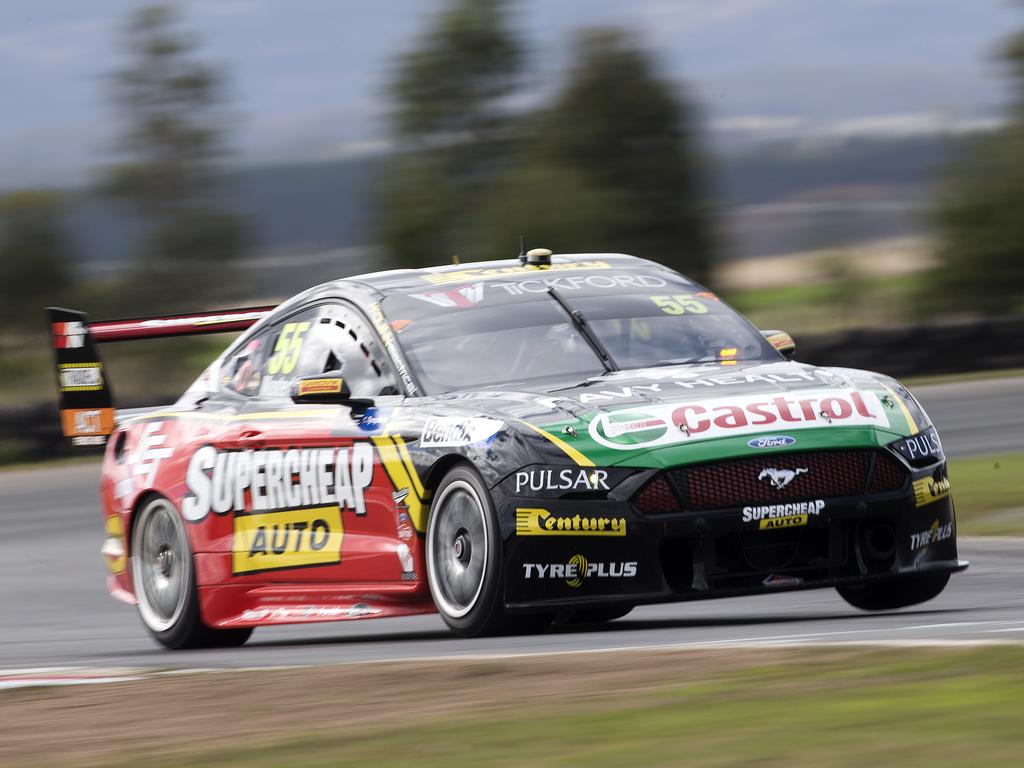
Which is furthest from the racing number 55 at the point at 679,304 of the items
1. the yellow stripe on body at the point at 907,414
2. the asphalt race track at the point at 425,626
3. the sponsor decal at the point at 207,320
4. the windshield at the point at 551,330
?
the sponsor decal at the point at 207,320

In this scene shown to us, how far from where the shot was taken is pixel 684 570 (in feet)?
23.0

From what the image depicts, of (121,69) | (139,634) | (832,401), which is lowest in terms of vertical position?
(139,634)

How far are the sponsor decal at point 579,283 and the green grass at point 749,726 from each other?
122 inches

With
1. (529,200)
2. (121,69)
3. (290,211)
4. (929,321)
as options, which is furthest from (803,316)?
(290,211)

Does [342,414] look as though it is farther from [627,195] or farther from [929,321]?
[627,195]

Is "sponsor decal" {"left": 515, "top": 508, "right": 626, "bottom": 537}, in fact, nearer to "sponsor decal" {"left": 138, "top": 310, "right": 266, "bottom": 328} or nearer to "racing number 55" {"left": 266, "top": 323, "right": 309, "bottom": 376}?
"racing number 55" {"left": 266, "top": 323, "right": 309, "bottom": 376}

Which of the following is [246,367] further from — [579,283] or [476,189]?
[476,189]

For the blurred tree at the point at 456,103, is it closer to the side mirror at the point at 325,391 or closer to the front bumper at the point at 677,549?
the side mirror at the point at 325,391

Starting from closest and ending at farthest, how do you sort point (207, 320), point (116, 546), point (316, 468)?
point (316, 468) < point (116, 546) < point (207, 320)

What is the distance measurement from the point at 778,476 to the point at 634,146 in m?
30.3

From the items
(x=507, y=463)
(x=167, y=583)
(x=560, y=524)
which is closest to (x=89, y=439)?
(x=167, y=583)

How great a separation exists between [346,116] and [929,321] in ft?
468

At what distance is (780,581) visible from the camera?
23.2 ft

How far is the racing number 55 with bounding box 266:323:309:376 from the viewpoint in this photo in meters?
8.70
